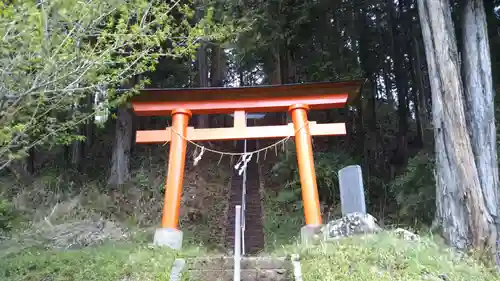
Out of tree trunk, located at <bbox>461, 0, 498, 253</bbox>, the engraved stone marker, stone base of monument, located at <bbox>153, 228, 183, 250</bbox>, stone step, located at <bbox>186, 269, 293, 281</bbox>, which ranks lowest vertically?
stone step, located at <bbox>186, 269, 293, 281</bbox>

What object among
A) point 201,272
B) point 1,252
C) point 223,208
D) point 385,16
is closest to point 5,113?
point 201,272

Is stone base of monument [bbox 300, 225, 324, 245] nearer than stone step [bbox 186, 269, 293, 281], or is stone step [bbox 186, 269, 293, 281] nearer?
stone step [bbox 186, 269, 293, 281]

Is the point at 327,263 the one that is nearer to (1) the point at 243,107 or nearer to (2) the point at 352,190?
(2) the point at 352,190

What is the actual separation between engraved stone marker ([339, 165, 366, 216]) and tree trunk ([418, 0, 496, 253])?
114cm

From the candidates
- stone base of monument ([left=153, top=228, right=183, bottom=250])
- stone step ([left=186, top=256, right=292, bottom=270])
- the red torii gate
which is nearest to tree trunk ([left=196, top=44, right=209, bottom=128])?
the red torii gate

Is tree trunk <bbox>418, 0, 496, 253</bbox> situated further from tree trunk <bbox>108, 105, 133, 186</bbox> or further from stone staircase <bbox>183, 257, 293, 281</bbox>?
tree trunk <bbox>108, 105, 133, 186</bbox>

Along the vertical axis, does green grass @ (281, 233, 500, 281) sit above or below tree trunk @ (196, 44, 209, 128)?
below

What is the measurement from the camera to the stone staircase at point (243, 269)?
4980 mm

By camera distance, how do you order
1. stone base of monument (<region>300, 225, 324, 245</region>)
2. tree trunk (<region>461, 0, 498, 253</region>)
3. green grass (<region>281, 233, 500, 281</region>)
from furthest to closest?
1. stone base of monument (<region>300, 225, 324, 245</region>)
2. tree trunk (<region>461, 0, 498, 253</region>)
3. green grass (<region>281, 233, 500, 281</region>)

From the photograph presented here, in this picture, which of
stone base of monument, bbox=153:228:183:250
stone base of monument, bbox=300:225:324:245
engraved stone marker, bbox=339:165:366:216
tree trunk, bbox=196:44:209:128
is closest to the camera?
engraved stone marker, bbox=339:165:366:216

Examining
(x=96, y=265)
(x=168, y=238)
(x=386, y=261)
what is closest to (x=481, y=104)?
(x=386, y=261)

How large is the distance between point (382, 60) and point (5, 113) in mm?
12379

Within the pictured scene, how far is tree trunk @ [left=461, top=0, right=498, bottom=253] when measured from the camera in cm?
588

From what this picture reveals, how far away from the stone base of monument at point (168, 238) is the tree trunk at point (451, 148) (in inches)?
159
